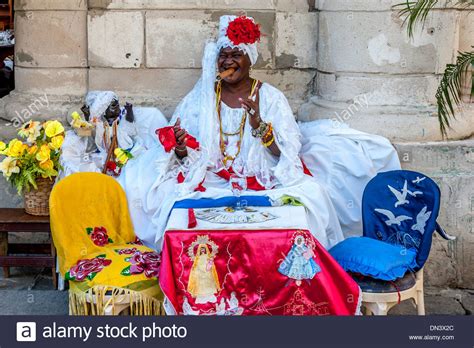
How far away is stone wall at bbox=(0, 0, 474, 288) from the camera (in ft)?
20.8

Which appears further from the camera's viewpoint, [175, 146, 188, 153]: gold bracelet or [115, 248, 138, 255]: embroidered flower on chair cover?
[175, 146, 188, 153]: gold bracelet

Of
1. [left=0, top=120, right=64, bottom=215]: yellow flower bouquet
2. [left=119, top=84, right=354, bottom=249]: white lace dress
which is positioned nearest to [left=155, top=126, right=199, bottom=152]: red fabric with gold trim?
[left=119, top=84, right=354, bottom=249]: white lace dress

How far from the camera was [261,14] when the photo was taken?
682 centimetres

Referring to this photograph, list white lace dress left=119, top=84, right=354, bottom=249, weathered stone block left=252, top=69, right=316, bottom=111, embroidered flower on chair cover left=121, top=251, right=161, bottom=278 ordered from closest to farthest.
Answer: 1. embroidered flower on chair cover left=121, top=251, right=161, bottom=278
2. white lace dress left=119, top=84, right=354, bottom=249
3. weathered stone block left=252, top=69, right=316, bottom=111

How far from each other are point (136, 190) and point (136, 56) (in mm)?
1353

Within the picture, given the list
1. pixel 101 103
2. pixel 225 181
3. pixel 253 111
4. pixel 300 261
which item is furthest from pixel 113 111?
pixel 300 261

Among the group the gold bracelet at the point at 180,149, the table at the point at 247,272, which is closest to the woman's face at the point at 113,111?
the gold bracelet at the point at 180,149

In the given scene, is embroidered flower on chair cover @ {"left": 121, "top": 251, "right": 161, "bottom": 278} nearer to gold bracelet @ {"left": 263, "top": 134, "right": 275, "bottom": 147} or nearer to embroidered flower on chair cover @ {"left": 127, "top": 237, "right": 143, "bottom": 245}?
embroidered flower on chair cover @ {"left": 127, "top": 237, "right": 143, "bottom": 245}

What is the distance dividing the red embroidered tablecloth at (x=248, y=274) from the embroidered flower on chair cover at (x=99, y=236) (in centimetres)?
75

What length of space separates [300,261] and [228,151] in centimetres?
144

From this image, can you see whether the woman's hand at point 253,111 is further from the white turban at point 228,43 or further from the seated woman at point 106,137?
the seated woman at point 106,137

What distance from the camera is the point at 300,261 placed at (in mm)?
4918

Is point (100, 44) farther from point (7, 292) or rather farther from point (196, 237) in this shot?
point (196, 237)

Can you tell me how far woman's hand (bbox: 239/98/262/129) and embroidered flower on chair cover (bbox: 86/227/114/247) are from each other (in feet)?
4.04
